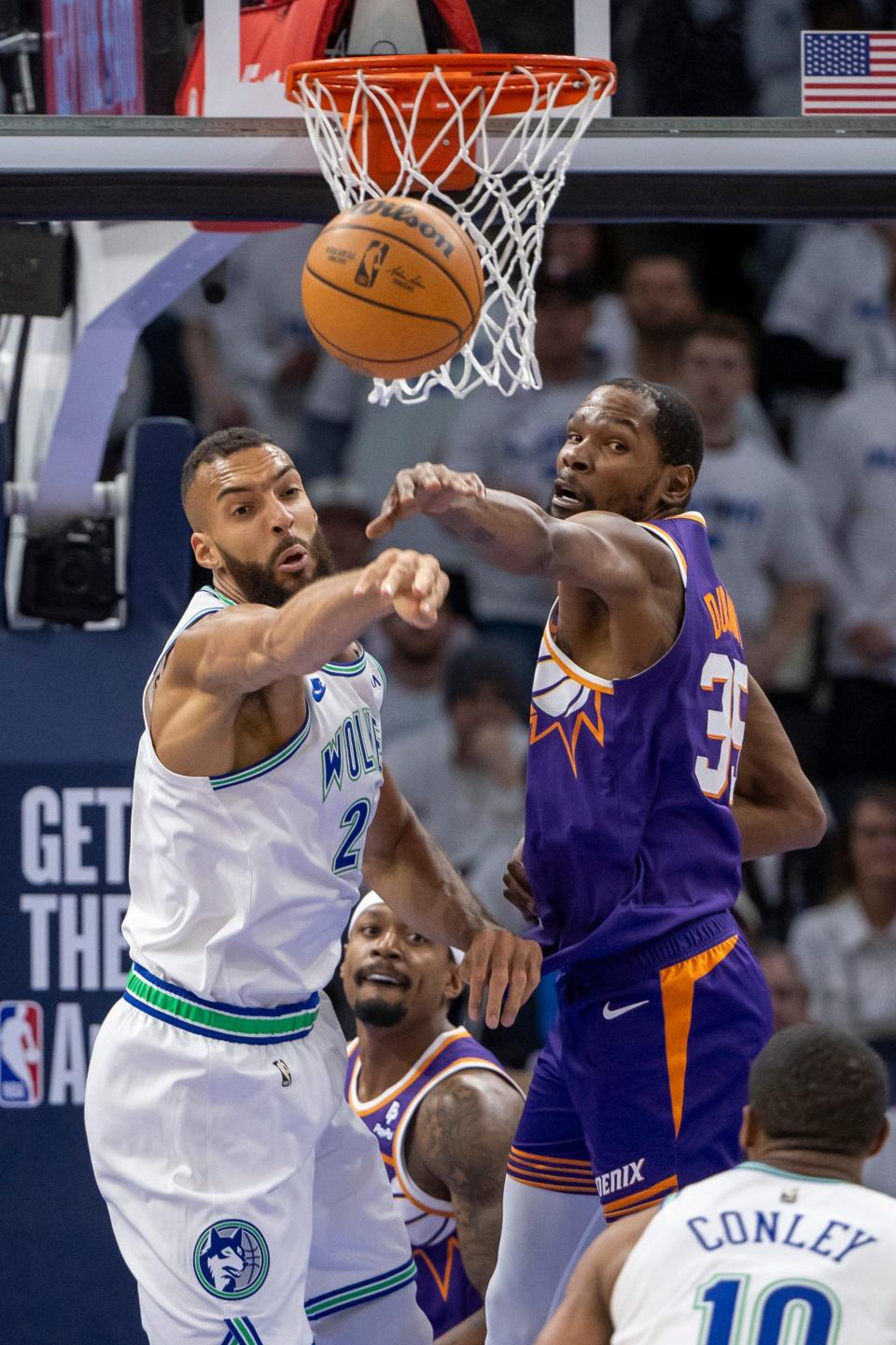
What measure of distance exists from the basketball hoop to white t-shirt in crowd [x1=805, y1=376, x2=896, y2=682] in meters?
2.27

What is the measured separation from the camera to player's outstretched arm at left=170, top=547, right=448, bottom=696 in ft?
10.0

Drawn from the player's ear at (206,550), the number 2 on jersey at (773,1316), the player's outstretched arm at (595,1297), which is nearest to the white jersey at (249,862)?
the player's ear at (206,550)

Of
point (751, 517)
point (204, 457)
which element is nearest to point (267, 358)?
point (751, 517)

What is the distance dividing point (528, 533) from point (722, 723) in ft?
2.54

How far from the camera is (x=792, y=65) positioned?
502 centimetres

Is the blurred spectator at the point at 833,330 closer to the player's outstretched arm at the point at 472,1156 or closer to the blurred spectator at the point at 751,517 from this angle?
the blurred spectator at the point at 751,517

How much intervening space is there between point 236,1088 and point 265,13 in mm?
2713

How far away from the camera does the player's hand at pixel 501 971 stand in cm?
381

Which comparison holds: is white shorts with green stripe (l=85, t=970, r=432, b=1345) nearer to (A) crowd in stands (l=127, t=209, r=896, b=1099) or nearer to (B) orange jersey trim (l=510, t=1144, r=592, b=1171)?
(B) orange jersey trim (l=510, t=1144, r=592, b=1171)

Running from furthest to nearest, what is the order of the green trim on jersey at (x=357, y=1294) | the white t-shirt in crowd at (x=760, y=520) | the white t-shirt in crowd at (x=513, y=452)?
the white t-shirt in crowd at (x=513, y=452) < the white t-shirt in crowd at (x=760, y=520) < the green trim on jersey at (x=357, y=1294)

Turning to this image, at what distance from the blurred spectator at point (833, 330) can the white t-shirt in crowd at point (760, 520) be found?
182 millimetres

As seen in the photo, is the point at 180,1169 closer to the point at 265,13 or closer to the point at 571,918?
the point at 571,918

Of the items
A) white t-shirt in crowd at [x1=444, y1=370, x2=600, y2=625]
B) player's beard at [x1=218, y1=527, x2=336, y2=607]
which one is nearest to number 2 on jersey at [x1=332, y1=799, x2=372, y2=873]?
player's beard at [x1=218, y1=527, x2=336, y2=607]

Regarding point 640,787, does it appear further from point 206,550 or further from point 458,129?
point 458,129
